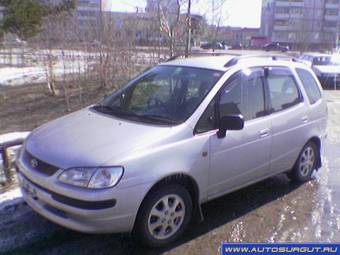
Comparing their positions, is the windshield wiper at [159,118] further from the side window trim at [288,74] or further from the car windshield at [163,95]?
the side window trim at [288,74]

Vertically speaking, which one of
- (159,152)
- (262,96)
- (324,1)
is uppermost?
(324,1)

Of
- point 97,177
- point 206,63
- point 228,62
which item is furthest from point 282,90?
point 97,177

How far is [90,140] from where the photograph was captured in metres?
3.90

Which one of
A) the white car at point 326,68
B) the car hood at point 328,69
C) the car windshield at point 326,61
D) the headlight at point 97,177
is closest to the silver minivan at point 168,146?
the headlight at point 97,177

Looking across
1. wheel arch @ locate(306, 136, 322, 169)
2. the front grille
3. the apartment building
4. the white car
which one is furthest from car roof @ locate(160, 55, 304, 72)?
the apartment building

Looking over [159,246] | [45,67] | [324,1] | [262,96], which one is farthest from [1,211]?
[324,1]

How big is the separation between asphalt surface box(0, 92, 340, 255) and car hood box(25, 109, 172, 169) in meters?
0.84

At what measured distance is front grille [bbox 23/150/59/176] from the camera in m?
3.70

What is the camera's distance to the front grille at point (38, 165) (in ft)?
12.1

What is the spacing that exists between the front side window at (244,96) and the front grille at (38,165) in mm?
1759

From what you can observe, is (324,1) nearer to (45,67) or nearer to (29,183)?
(45,67)

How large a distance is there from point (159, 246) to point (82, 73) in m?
10.4

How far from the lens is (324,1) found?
91.9 m

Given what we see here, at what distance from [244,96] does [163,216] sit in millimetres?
1657
